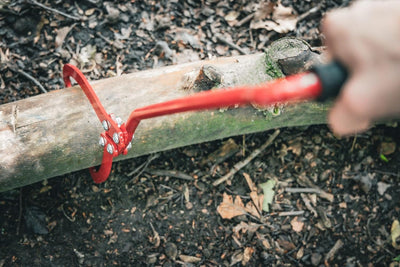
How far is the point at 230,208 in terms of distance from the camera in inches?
109

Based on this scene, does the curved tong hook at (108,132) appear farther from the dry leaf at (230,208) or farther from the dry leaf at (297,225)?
the dry leaf at (297,225)

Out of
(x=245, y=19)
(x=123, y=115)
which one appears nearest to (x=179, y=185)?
(x=123, y=115)

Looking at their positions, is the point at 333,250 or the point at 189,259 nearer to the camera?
the point at 189,259

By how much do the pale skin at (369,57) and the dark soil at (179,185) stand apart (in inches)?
75.8

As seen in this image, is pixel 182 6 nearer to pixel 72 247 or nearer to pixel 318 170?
pixel 318 170

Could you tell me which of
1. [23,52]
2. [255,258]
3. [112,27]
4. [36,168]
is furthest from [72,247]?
[112,27]

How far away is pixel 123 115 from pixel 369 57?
1490mm

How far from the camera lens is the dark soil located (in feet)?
8.55

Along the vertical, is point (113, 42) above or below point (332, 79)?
below

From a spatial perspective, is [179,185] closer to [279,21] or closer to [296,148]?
[296,148]

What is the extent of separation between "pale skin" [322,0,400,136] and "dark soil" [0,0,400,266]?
192 centimetres

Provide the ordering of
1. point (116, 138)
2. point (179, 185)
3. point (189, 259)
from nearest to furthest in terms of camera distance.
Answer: point (116, 138)
point (189, 259)
point (179, 185)

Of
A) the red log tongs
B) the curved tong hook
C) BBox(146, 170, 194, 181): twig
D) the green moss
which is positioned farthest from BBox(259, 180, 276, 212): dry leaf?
the red log tongs

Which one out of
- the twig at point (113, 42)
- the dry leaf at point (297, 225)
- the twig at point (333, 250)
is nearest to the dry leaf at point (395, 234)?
the twig at point (333, 250)
